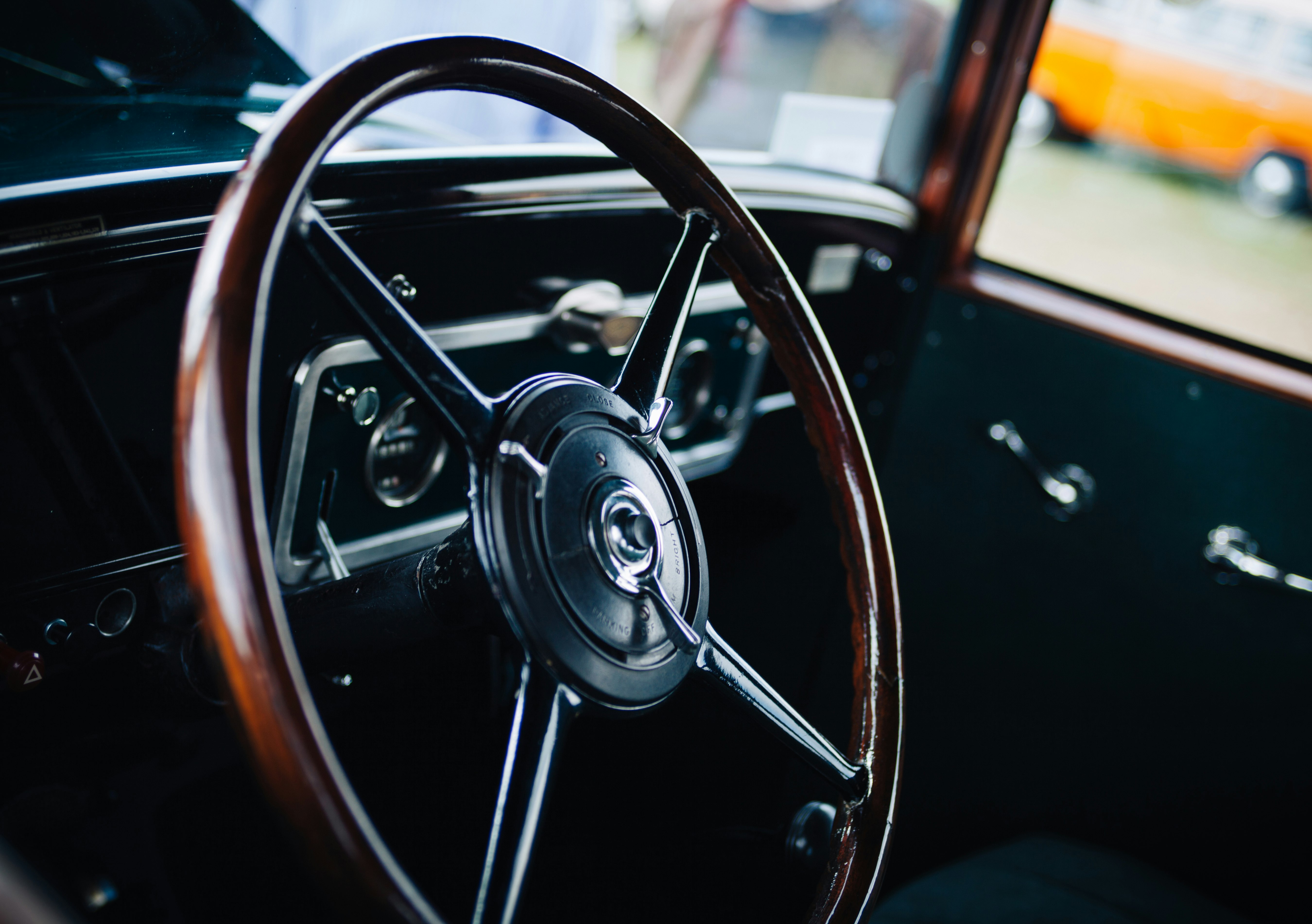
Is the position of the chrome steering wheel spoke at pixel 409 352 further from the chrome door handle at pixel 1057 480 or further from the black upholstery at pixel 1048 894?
the chrome door handle at pixel 1057 480

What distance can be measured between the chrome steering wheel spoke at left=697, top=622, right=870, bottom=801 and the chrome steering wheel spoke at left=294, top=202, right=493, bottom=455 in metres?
0.25

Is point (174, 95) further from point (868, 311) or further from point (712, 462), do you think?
point (868, 311)

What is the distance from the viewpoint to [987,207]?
5.27 ft

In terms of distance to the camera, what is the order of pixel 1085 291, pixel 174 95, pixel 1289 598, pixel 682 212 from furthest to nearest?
pixel 1085 291 → pixel 1289 598 → pixel 174 95 → pixel 682 212

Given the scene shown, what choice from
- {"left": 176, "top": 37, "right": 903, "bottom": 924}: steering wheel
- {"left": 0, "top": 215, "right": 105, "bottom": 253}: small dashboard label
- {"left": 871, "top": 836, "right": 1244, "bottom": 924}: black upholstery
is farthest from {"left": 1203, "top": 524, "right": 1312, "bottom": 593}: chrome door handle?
{"left": 0, "top": 215, "right": 105, "bottom": 253}: small dashboard label

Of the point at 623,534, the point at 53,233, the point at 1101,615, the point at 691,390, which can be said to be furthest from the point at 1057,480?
the point at 53,233

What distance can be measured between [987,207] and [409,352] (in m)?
1.24

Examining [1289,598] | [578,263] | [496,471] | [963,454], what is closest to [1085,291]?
[963,454]

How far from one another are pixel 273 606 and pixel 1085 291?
144cm

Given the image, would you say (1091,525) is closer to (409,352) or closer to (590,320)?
(590,320)

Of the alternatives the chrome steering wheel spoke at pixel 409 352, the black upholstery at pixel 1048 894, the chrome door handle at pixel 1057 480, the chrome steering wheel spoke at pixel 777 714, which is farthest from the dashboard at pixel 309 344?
the black upholstery at pixel 1048 894

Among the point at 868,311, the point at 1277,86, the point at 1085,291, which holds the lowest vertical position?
the point at 868,311

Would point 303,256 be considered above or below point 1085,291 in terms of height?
above

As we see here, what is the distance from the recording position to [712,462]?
141cm
